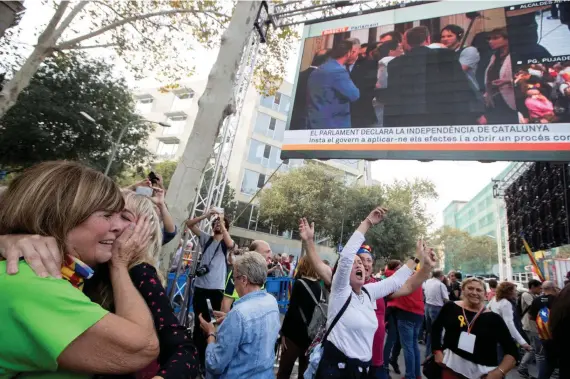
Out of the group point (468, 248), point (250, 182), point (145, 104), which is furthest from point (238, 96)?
point (468, 248)

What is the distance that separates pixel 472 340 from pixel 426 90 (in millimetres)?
4506

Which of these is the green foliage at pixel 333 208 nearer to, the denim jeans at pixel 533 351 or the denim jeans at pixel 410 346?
the denim jeans at pixel 533 351

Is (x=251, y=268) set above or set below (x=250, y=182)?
below

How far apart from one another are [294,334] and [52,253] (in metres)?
2.99

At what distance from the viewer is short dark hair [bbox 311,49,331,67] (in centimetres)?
681

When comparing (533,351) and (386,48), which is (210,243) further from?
(533,351)

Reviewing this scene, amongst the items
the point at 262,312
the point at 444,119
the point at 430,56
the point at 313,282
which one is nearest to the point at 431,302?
the point at 444,119

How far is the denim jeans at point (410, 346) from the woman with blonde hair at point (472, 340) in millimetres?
1830

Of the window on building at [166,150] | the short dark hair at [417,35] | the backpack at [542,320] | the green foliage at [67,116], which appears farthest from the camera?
the window on building at [166,150]

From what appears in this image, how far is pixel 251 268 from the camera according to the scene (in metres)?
2.28

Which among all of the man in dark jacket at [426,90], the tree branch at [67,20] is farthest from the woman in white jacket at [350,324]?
the tree branch at [67,20]

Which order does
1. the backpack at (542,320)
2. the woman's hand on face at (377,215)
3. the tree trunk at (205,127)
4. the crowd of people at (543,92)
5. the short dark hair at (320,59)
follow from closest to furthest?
the woman's hand on face at (377,215) → the tree trunk at (205,127) → the backpack at (542,320) → the crowd of people at (543,92) → the short dark hair at (320,59)

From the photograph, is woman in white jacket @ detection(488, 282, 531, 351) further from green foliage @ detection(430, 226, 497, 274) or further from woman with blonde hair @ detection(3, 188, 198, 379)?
green foliage @ detection(430, 226, 497, 274)

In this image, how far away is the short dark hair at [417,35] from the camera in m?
6.19
